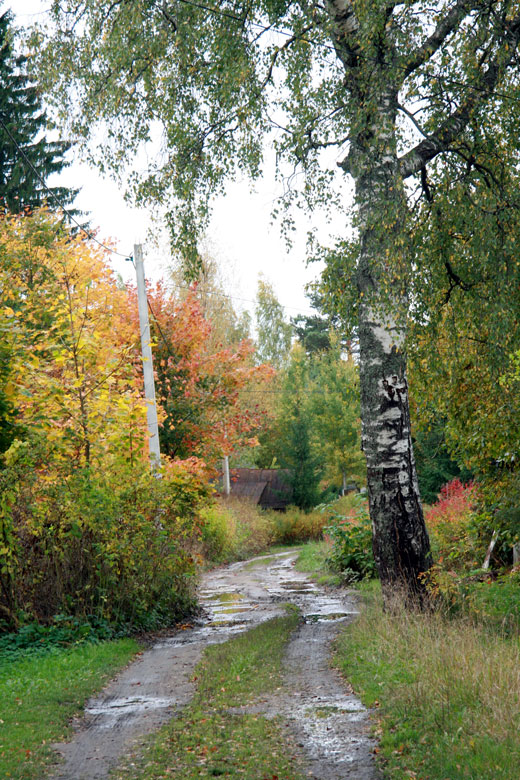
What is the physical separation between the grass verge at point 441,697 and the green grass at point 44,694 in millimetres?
2585

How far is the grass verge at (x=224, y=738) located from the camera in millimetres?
4941

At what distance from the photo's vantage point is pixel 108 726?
6.20m

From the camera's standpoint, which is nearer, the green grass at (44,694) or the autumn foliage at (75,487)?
the green grass at (44,694)

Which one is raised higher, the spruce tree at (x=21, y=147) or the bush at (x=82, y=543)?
the spruce tree at (x=21, y=147)

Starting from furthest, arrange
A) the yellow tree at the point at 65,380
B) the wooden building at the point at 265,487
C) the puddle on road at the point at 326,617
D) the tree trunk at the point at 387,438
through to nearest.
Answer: the wooden building at the point at 265,487 → the puddle on road at the point at 326,617 → the yellow tree at the point at 65,380 → the tree trunk at the point at 387,438

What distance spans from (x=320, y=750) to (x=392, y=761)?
614 mm

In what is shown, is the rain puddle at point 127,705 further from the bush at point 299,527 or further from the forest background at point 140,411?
the bush at point 299,527

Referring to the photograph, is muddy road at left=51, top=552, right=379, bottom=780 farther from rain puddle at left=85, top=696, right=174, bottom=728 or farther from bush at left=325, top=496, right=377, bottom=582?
bush at left=325, top=496, right=377, bottom=582

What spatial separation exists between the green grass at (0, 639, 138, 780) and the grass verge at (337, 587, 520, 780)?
2585 millimetres

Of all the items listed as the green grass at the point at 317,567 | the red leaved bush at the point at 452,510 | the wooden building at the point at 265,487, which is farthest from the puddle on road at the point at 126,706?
the wooden building at the point at 265,487

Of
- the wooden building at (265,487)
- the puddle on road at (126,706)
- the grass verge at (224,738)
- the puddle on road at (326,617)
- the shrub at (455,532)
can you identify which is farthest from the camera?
the wooden building at (265,487)

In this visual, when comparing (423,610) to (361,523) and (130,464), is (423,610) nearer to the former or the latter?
(130,464)

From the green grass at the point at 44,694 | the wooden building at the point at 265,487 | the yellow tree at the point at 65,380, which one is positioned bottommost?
the green grass at the point at 44,694

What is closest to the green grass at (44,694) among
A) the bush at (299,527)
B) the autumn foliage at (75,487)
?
the autumn foliage at (75,487)
